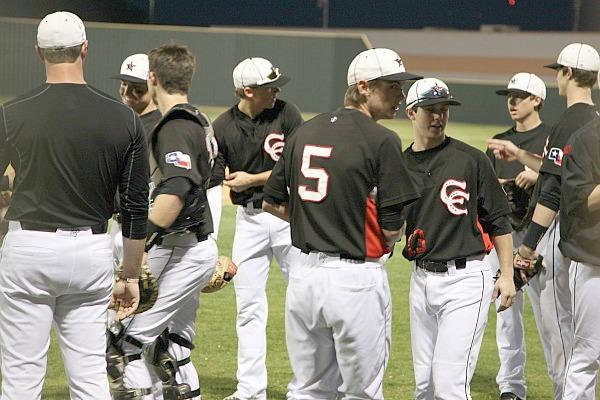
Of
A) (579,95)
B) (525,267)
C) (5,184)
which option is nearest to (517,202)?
(579,95)

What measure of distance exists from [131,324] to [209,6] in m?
19.1

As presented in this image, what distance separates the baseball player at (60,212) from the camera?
10.3 feet

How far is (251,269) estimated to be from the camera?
17.3 ft

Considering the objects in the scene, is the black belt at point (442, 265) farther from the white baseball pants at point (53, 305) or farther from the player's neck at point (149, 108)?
the player's neck at point (149, 108)

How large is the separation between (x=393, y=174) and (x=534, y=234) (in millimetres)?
1194

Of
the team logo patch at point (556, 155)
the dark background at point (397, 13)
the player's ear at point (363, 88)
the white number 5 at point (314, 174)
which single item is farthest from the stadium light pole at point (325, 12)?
the white number 5 at point (314, 174)

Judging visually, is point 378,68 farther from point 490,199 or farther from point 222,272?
point 222,272

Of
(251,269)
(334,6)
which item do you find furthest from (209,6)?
(251,269)

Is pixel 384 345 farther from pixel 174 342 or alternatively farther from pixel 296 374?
pixel 174 342

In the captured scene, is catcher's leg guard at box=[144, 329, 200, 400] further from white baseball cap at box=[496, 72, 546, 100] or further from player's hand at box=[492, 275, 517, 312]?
white baseball cap at box=[496, 72, 546, 100]

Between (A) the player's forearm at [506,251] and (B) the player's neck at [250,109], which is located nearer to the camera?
(A) the player's forearm at [506,251]

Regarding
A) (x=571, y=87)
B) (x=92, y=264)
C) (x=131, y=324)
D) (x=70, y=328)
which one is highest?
(x=571, y=87)

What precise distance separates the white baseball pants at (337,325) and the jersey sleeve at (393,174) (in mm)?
257

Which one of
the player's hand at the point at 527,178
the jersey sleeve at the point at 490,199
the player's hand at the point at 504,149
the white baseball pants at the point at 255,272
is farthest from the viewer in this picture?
the player's hand at the point at 527,178
